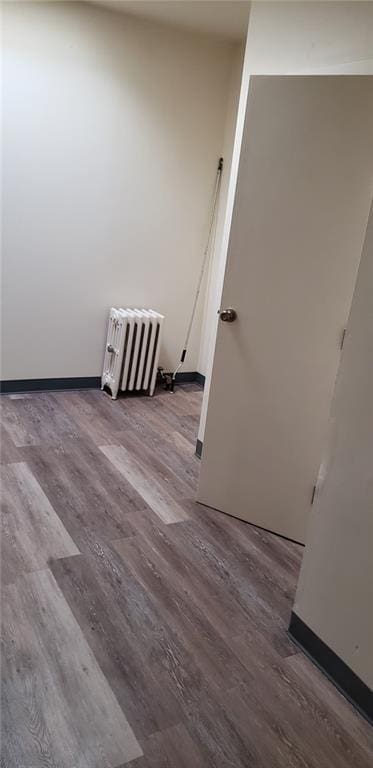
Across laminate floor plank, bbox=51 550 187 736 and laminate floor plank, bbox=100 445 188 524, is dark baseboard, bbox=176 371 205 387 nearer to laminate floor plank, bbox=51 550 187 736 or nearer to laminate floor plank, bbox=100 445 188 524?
laminate floor plank, bbox=100 445 188 524

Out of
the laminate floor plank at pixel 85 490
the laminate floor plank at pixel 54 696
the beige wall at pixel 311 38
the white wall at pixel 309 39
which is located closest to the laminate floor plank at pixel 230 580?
the laminate floor plank at pixel 85 490

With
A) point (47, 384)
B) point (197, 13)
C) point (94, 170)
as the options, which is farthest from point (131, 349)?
point (197, 13)

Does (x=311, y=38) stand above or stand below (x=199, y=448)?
above

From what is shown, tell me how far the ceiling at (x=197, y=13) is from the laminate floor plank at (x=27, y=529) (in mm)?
2687

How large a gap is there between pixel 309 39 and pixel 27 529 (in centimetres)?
247

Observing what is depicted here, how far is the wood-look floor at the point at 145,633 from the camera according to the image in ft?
5.34

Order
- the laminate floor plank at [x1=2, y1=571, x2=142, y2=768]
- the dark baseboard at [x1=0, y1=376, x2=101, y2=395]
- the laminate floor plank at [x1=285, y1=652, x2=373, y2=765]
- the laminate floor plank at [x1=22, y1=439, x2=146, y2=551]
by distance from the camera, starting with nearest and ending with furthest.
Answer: the laminate floor plank at [x1=2, y1=571, x2=142, y2=768]
the laminate floor plank at [x1=285, y1=652, x2=373, y2=765]
the laminate floor plank at [x1=22, y1=439, x2=146, y2=551]
the dark baseboard at [x1=0, y1=376, x2=101, y2=395]

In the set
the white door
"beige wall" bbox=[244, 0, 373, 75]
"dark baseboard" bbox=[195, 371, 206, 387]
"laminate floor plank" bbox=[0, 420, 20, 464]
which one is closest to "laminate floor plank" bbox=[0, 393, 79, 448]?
"laminate floor plank" bbox=[0, 420, 20, 464]

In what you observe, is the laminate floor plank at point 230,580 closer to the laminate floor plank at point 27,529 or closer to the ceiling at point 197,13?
the laminate floor plank at point 27,529

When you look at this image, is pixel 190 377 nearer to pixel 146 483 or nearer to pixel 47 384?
pixel 47 384

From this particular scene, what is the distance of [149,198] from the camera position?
4.07m

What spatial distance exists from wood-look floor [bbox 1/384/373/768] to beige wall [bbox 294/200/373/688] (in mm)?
194

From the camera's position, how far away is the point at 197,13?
131 inches

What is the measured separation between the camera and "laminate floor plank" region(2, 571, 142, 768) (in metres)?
1.55
